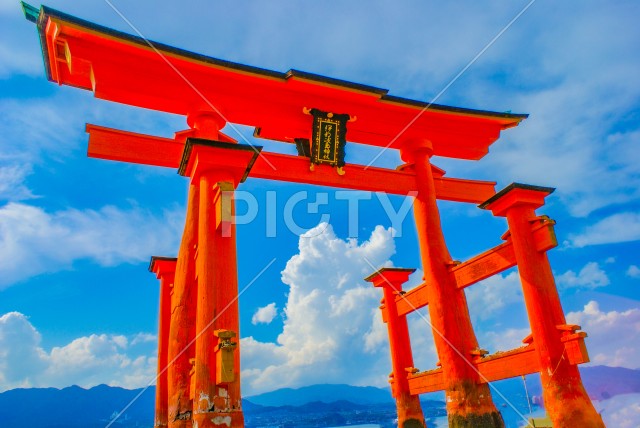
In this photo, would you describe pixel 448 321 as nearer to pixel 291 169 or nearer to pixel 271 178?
pixel 291 169

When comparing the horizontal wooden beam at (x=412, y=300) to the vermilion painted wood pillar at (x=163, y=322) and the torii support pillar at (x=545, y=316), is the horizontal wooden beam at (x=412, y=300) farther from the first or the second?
the vermilion painted wood pillar at (x=163, y=322)

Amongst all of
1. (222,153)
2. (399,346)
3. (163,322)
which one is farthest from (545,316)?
A: (163,322)

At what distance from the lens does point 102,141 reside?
7.96m

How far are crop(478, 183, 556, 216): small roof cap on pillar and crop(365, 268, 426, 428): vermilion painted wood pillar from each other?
3.73 metres

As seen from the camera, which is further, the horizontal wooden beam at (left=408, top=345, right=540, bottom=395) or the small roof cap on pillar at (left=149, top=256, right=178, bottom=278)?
the small roof cap on pillar at (left=149, top=256, right=178, bottom=278)

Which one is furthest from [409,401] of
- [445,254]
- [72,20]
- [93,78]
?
[72,20]

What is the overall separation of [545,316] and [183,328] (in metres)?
6.24

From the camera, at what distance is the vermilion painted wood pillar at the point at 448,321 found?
8.14 m

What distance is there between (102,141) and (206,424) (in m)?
5.45

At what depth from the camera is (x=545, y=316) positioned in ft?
22.4

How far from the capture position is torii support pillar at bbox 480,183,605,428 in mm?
6348

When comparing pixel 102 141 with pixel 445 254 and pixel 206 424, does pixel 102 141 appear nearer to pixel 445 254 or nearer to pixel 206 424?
pixel 206 424

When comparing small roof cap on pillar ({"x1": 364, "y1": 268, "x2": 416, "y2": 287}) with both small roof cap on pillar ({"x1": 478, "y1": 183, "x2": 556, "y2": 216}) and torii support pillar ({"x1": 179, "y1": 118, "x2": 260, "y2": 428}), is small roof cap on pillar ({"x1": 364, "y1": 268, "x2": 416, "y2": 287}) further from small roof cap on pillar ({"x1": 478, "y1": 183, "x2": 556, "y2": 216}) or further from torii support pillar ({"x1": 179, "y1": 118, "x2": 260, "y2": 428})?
torii support pillar ({"x1": 179, "y1": 118, "x2": 260, "y2": 428})

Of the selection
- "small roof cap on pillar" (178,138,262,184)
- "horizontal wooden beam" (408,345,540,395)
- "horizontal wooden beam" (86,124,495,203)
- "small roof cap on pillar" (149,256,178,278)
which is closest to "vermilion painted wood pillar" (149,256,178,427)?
"small roof cap on pillar" (149,256,178,278)
